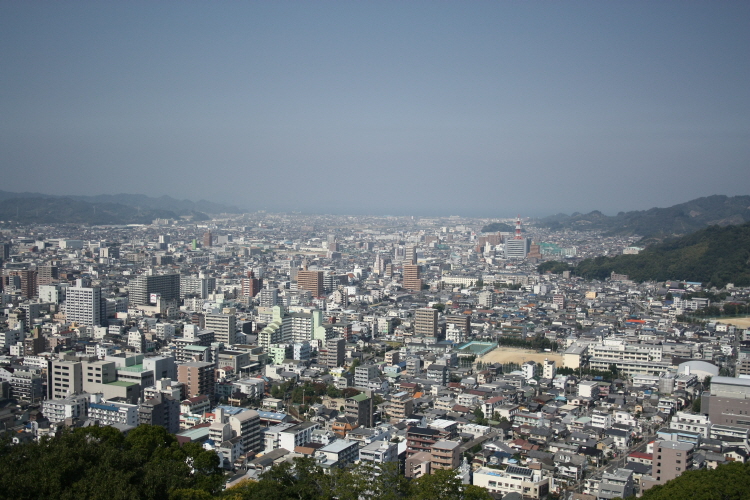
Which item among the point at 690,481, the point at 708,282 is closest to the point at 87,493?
the point at 690,481

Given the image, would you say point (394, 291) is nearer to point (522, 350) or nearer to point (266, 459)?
point (522, 350)

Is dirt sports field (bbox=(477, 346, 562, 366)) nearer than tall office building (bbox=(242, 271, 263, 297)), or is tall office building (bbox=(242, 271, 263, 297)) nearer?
dirt sports field (bbox=(477, 346, 562, 366))

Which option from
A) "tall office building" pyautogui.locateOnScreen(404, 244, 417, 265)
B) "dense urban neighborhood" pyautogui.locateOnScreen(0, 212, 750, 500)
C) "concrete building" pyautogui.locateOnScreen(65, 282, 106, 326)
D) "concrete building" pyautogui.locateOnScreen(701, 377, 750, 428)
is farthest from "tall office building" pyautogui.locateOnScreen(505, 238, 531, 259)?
"concrete building" pyautogui.locateOnScreen(701, 377, 750, 428)

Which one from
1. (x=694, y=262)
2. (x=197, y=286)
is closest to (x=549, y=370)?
(x=197, y=286)

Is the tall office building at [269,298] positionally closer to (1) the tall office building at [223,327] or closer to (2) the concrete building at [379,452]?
(1) the tall office building at [223,327]

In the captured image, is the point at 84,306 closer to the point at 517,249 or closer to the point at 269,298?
the point at 269,298

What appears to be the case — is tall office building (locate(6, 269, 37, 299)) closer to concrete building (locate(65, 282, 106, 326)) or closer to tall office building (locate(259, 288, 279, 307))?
concrete building (locate(65, 282, 106, 326))
